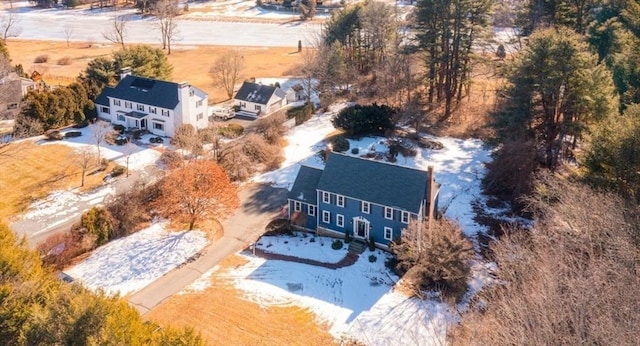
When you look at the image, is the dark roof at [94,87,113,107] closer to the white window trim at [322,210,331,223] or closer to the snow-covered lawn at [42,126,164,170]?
the snow-covered lawn at [42,126,164,170]

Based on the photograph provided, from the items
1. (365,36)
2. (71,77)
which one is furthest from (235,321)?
(71,77)

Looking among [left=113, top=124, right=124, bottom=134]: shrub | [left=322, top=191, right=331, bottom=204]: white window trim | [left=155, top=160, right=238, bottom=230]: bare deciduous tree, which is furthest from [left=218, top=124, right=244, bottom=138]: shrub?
[left=322, top=191, right=331, bottom=204]: white window trim

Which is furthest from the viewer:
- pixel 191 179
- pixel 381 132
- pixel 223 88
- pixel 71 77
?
pixel 71 77

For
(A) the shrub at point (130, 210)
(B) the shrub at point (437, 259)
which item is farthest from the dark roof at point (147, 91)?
(B) the shrub at point (437, 259)

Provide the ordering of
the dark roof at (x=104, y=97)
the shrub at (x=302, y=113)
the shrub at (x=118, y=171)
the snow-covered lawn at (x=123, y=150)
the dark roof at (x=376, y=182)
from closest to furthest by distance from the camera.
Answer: the dark roof at (x=376, y=182)
the shrub at (x=118, y=171)
the snow-covered lawn at (x=123, y=150)
the dark roof at (x=104, y=97)
the shrub at (x=302, y=113)

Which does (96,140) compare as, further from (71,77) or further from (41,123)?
(71,77)

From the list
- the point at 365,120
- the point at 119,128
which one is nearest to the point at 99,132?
the point at 119,128

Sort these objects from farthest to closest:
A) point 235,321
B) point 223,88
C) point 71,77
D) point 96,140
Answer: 1. point 71,77
2. point 223,88
3. point 96,140
4. point 235,321

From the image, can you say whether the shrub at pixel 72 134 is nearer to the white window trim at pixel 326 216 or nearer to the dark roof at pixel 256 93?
the dark roof at pixel 256 93
